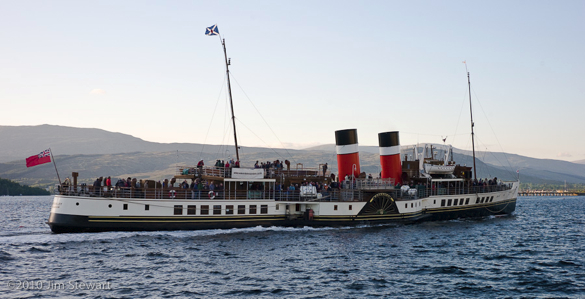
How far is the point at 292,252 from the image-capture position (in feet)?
96.9

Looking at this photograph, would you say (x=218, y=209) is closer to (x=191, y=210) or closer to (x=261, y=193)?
(x=191, y=210)

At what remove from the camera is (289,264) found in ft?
86.4

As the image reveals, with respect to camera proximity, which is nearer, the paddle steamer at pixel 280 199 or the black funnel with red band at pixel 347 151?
the paddle steamer at pixel 280 199

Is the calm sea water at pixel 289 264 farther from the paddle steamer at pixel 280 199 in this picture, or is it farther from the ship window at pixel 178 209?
the ship window at pixel 178 209

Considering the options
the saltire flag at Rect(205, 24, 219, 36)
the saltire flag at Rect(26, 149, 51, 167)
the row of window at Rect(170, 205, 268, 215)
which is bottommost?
the row of window at Rect(170, 205, 268, 215)

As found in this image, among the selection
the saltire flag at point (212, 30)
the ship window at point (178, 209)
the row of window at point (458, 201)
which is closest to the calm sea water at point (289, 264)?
the ship window at point (178, 209)

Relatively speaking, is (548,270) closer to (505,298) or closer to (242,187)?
(505,298)

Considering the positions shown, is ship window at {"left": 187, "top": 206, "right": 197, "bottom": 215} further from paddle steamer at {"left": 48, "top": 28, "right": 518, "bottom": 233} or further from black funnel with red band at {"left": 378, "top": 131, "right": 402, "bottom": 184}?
black funnel with red band at {"left": 378, "top": 131, "right": 402, "bottom": 184}

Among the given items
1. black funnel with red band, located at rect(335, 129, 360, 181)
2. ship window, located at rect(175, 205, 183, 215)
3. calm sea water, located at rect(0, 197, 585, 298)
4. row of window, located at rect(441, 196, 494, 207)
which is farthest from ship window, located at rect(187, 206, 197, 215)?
row of window, located at rect(441, 196, 494, 207)

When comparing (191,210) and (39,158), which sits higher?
(39,158)

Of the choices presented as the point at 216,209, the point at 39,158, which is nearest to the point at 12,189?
the point at 39,158

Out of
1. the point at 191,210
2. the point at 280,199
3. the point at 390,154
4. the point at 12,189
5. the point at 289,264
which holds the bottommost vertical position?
the point at 289,264

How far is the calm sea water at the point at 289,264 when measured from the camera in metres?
21.2

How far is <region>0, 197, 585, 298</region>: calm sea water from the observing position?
Result: 69.6 feet
